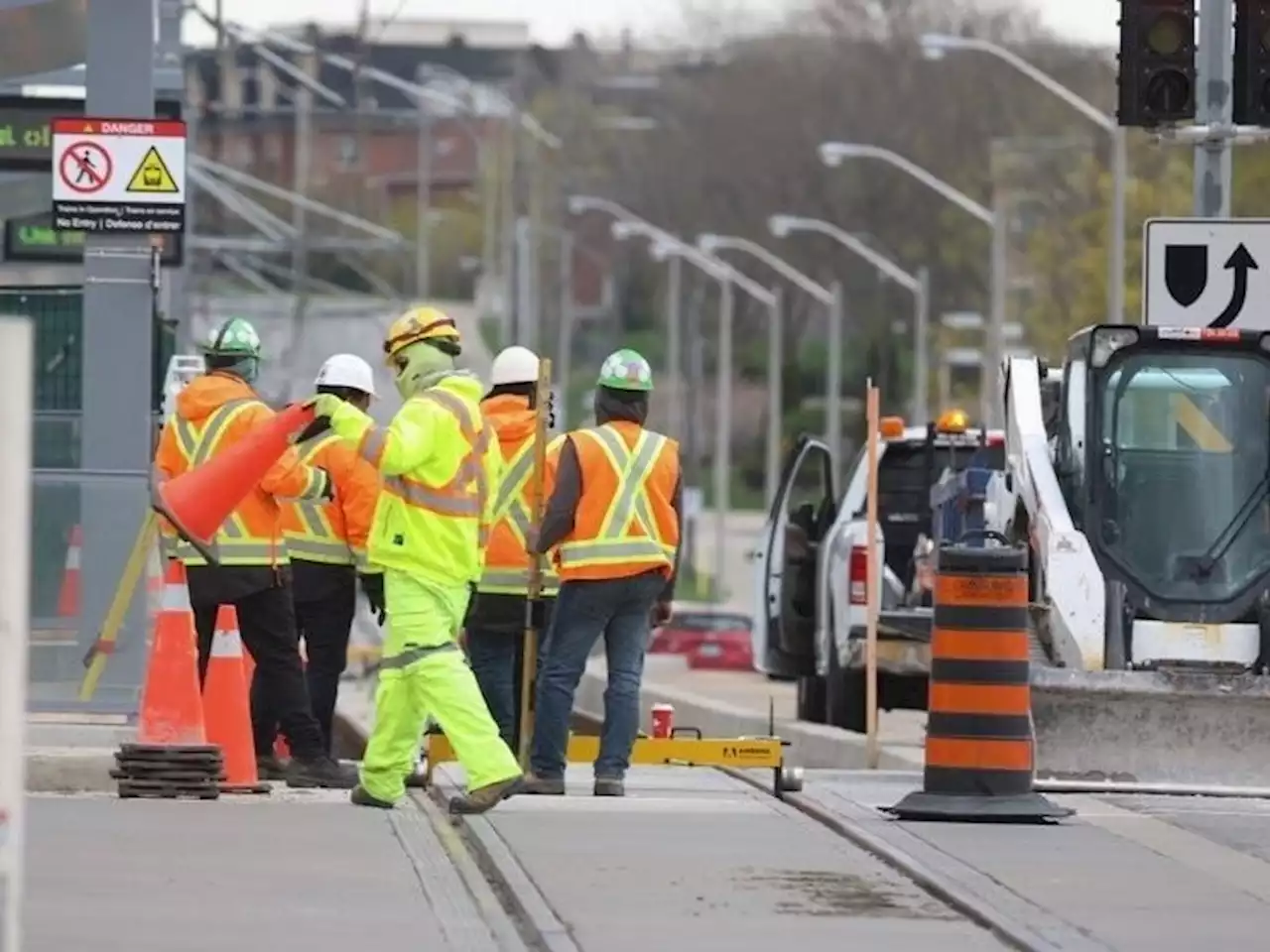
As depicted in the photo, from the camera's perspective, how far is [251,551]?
48.8 feet

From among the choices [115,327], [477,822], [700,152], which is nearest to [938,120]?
[700,152]

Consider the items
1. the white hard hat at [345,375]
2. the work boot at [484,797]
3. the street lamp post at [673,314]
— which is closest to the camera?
the work boot at [484,797]

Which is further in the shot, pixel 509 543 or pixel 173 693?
pixel 509 543

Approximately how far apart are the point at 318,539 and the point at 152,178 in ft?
10.7

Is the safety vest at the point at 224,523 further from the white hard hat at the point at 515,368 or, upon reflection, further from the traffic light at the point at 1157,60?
the traffic light at the point at 1157,60

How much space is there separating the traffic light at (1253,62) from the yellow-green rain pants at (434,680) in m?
7.95

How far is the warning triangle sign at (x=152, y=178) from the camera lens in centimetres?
1833

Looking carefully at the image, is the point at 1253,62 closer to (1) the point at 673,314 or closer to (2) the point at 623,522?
(2) the point at 623,522

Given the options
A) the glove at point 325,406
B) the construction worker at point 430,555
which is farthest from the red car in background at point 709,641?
the glove at point 325,406

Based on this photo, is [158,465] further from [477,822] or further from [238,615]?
[477,822]

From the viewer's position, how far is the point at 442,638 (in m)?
Answer: 13.0

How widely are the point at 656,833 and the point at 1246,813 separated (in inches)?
132

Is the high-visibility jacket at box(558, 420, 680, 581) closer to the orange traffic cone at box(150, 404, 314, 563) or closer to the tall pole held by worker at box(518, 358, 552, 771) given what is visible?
the tall pole held by worker at box(518, 358, 552, 771)

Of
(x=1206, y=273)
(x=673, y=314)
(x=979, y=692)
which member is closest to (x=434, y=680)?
(x=979, y=692)
